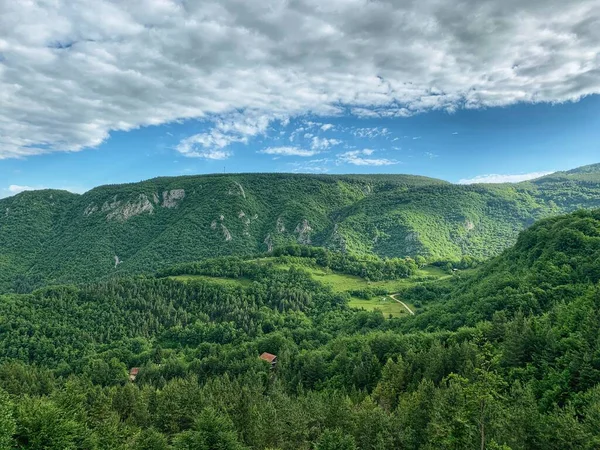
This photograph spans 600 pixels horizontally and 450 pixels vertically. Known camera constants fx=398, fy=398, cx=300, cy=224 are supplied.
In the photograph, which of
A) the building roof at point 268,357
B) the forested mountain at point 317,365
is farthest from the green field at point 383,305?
the building roof at point 268,357

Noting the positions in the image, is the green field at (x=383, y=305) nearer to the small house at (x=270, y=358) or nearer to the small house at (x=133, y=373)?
the small house at (x=270, y=358)

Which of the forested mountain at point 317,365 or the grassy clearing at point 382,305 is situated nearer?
the forested mountain at point 317,365

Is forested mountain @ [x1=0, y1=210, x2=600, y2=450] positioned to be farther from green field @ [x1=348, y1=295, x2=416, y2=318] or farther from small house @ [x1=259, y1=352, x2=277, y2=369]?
green field @ [x1=348, y1=295, x2=416, y2=318]

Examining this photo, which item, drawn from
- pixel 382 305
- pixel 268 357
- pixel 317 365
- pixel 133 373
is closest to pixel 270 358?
pixel 268 357

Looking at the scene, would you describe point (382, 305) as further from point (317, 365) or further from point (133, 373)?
point (133, 373)

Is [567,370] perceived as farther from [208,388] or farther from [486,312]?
[208,388]

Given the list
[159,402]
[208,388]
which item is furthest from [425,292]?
[159,402]
